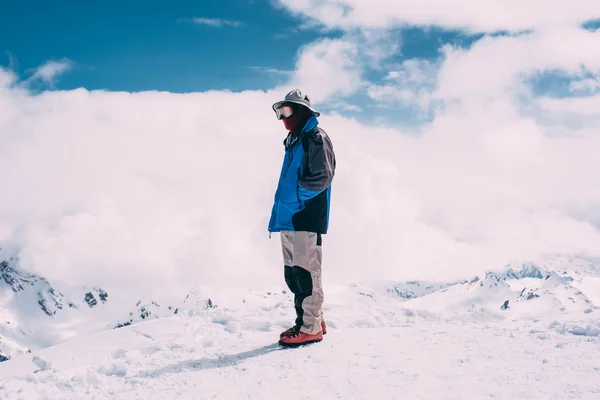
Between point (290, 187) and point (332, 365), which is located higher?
point (290, 187)

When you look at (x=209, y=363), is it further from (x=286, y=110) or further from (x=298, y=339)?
(x=286, y=110)

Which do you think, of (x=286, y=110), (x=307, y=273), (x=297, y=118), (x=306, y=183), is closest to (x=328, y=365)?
(x=307, y=273)

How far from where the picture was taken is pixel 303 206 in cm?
625

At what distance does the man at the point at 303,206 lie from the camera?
6.12 m

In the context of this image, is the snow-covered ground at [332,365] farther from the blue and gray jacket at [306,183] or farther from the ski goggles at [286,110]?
the ski goggles at [286,110]

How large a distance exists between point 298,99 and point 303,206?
1.42m

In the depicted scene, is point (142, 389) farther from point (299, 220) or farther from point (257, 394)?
point (299, 220)

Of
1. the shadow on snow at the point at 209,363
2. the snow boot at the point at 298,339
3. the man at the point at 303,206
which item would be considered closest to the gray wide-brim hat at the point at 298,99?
the man at the point at 303,206

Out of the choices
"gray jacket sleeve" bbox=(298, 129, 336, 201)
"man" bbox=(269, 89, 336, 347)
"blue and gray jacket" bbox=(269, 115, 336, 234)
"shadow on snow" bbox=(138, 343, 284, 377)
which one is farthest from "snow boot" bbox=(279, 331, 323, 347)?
"gray jacket sleeve" bbox=(298, 129, 336, 201)

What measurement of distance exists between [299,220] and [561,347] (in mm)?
3589

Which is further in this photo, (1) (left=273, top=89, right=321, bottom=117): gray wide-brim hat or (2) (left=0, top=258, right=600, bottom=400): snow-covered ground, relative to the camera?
(1) (left=273, top=89, right=321, bottom=117): gray wide-brim hat

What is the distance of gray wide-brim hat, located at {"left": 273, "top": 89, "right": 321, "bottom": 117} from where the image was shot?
6.20 metres

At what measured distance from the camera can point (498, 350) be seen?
565 cm

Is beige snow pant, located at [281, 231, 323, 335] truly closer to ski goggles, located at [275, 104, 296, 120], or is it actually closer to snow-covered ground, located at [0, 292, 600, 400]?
snow-covered ground, located at [0, 292, 600, 400]
